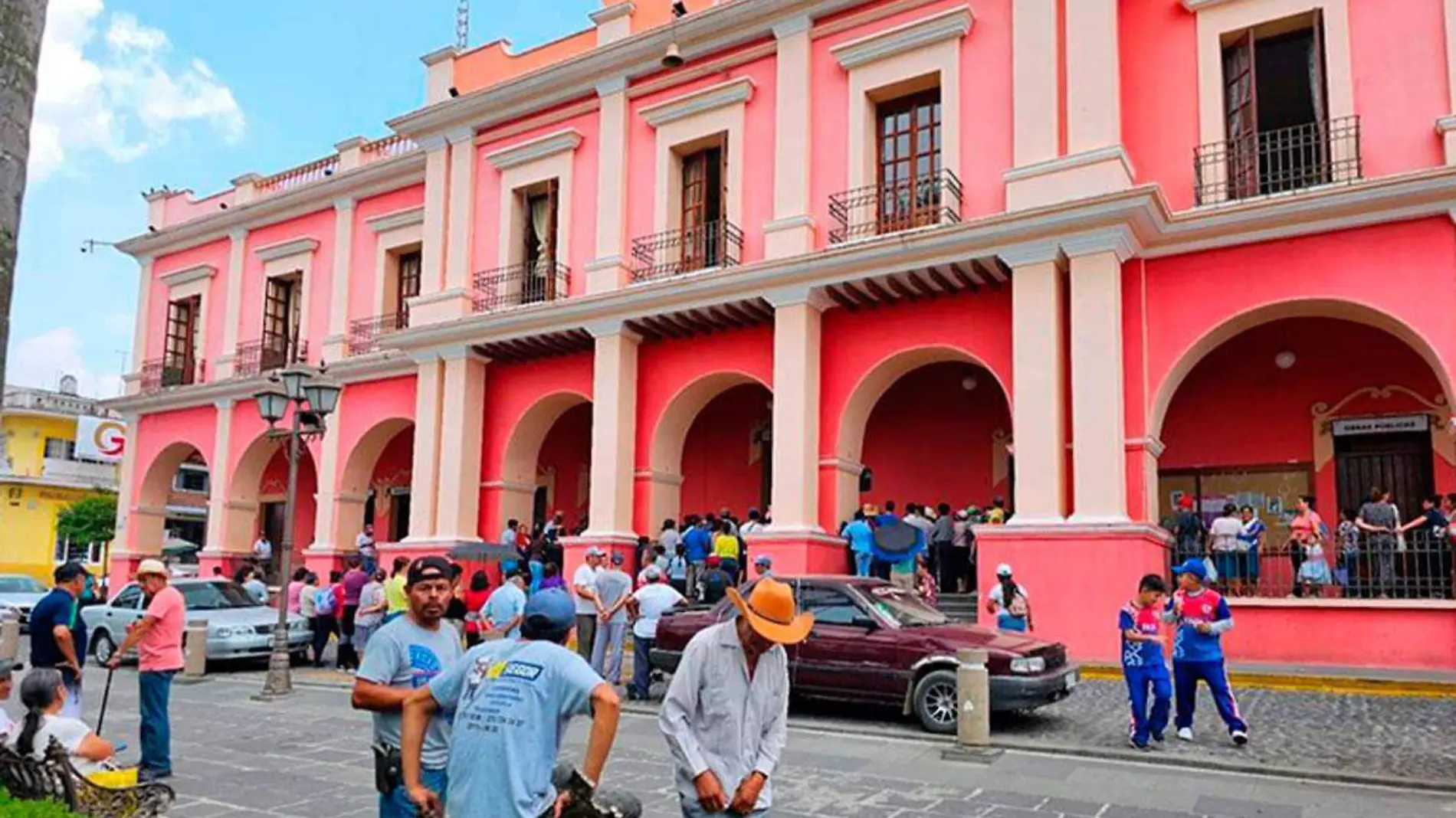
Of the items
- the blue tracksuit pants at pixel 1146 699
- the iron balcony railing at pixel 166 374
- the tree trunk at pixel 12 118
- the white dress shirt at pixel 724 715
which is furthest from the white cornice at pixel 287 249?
the white dress shirt at pixel 724 715

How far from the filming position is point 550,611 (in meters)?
4.13

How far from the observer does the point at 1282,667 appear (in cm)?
1262

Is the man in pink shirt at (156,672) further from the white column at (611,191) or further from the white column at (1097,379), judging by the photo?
the white column at (611,191)

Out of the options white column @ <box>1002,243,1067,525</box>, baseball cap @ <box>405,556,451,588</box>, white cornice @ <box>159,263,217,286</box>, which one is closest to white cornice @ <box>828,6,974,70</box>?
white column @ <box>1002,243,1067,525</box>

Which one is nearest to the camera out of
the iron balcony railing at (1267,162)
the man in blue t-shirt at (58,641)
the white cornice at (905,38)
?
the man in blue t-shirt at (58,641)

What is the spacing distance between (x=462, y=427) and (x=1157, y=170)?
40.7 ft

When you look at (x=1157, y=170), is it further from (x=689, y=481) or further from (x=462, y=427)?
(x=462, y=427)

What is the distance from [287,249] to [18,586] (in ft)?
33.2

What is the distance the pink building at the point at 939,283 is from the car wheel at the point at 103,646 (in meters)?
4.99

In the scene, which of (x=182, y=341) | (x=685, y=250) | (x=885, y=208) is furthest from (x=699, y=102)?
(x=182, y=341)

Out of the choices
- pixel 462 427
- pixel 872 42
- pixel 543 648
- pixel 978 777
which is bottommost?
pixel 978 777

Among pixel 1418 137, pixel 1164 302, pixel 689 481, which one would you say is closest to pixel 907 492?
pixel 689 481

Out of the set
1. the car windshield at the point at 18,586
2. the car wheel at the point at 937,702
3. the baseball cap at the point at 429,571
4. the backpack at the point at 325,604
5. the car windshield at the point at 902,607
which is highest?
the baseball cap at the point at 429,571

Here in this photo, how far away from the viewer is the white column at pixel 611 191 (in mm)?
19375
